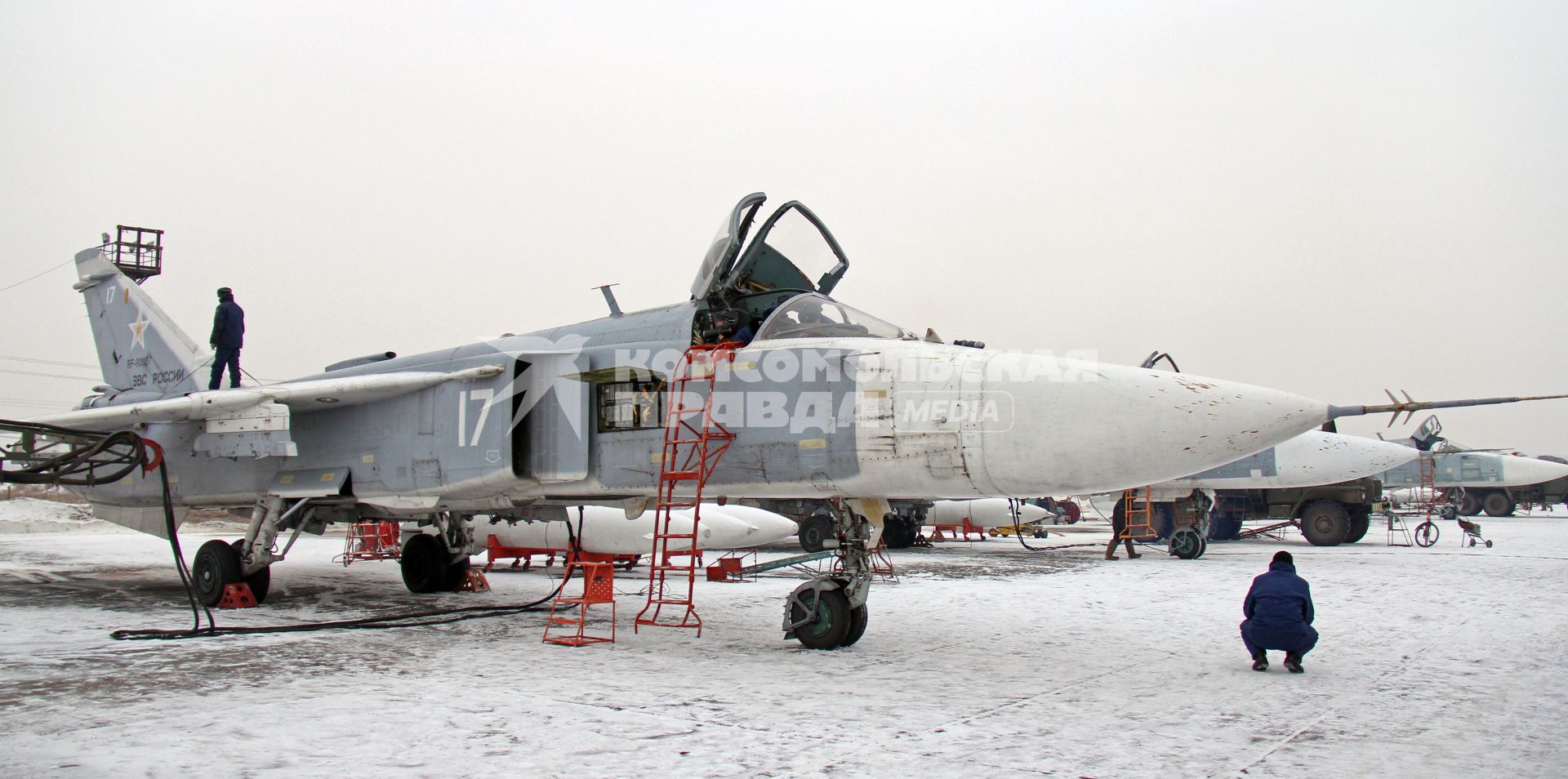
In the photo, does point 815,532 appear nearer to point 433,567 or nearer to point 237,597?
point 433,567

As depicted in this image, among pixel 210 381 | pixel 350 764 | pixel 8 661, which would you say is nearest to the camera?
pixel 350 764

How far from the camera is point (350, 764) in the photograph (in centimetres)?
381

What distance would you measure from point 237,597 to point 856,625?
6380mm

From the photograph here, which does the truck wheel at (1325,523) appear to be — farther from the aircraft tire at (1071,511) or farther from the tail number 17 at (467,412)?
the tail number 17 at (467,412)

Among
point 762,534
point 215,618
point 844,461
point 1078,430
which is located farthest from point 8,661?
point 762,534

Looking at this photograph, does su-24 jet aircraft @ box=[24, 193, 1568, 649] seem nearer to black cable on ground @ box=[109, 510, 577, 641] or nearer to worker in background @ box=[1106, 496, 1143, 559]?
black cable on ground @ box=[109, 510, 577, 641]

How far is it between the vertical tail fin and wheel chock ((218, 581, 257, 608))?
3024mm

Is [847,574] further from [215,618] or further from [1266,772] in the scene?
[215,618]

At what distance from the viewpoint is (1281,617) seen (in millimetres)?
6219

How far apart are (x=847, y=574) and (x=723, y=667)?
1.32 meters

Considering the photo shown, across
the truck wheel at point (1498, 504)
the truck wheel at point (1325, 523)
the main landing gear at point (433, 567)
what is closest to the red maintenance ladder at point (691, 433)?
the main landing gear at point (433, 567)

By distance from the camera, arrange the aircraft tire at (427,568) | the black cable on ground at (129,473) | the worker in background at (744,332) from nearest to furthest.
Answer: the black cable on ground at (129,473) < the worker in background at (744,332) < the aircraft tire at (427,568)

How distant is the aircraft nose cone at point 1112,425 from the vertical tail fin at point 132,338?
9.88 m

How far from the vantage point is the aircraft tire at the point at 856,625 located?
7.06 meters
